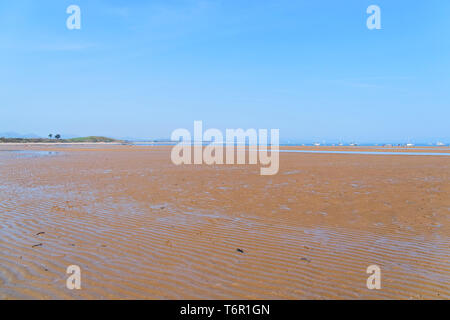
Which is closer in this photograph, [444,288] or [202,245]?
[444,288]

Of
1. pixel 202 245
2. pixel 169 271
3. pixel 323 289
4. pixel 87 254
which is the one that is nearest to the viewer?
pixel 323 289

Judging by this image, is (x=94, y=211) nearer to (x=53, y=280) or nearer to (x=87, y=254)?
(x=87, y=254)

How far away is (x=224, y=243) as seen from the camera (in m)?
5.61

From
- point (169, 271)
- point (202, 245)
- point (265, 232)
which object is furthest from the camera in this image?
point (265, 232)

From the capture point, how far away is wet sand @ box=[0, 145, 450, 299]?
12.9 feet

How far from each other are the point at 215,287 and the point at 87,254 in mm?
2419

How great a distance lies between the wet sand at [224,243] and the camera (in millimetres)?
3934
